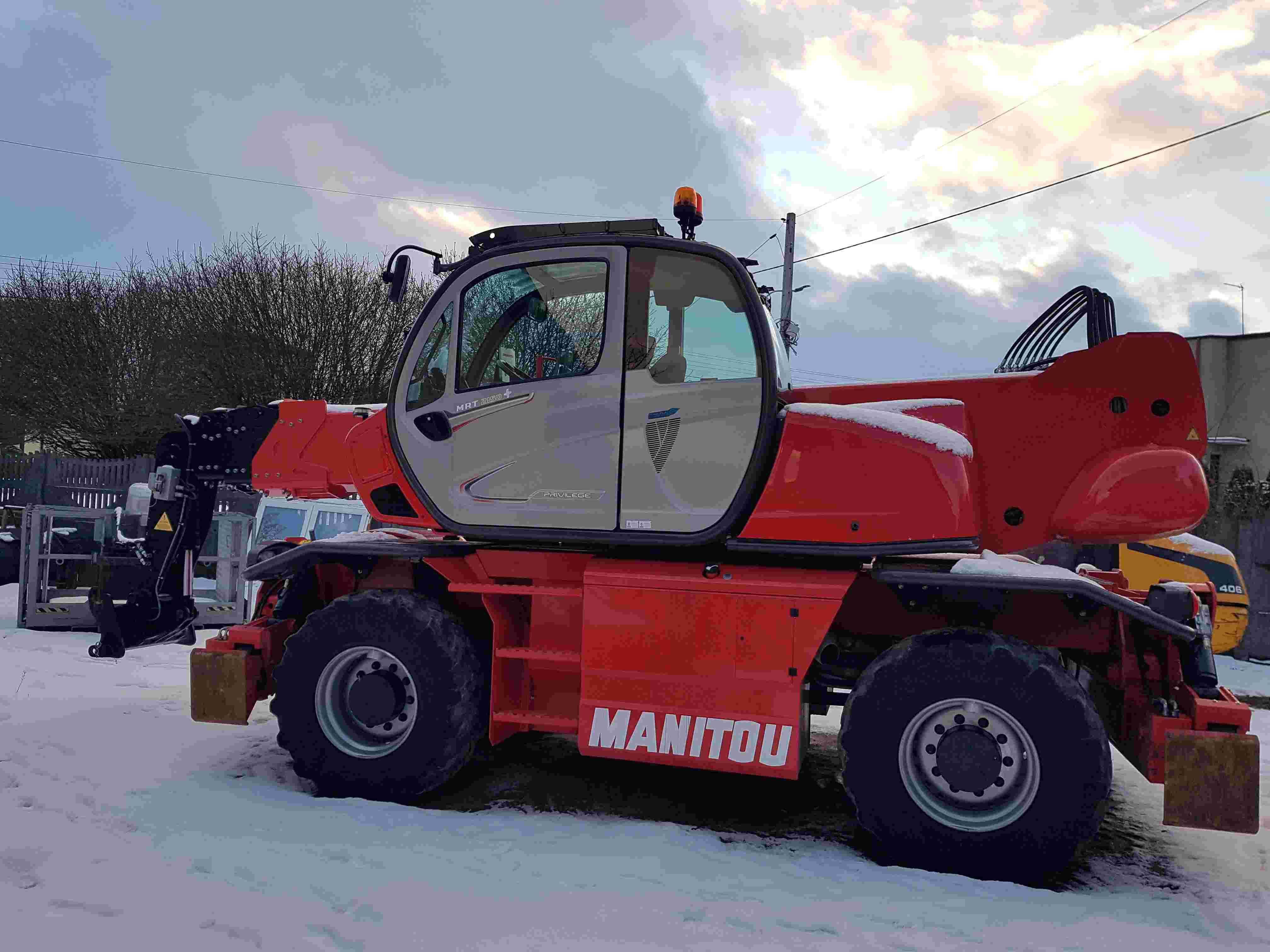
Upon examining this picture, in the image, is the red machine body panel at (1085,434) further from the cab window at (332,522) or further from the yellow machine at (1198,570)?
the cab window at (332,522)

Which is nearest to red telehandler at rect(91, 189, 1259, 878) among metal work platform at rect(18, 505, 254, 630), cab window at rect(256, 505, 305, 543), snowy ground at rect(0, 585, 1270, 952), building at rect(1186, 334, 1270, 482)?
snowy ground at rect(0, 585, 1270, 952)

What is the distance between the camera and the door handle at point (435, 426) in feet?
16.8

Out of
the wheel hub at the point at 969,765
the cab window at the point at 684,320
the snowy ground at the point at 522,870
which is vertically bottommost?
the snowy ground at the point at 522,870

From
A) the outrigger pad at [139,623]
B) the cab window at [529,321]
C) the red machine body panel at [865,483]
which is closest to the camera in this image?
the red machine body panel at [865,483]

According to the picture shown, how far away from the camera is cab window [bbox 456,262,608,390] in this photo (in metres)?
4.97

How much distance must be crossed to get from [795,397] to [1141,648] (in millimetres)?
2122

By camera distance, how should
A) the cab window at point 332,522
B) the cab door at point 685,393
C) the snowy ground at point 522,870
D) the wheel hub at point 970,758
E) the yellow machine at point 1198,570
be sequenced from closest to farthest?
the snowy ground at point 522,870, the wheel hub at point 970,758, the cab door at point 685,393, the yellow machine at point 1198,570, the cab window at point 332,522

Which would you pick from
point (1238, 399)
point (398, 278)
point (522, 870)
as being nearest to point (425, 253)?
point (398, 278)

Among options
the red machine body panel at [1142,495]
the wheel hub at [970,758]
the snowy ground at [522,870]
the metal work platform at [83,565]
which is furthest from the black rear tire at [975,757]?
the metal work platform at [83,565]

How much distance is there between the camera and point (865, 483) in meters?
4.47

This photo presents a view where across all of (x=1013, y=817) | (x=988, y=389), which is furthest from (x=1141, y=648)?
(x=988, y=389)

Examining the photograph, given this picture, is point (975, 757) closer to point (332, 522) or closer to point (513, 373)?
point (513, 373)

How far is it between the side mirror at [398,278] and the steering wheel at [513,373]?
64 cm

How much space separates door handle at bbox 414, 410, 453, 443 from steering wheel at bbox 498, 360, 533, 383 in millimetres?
398
